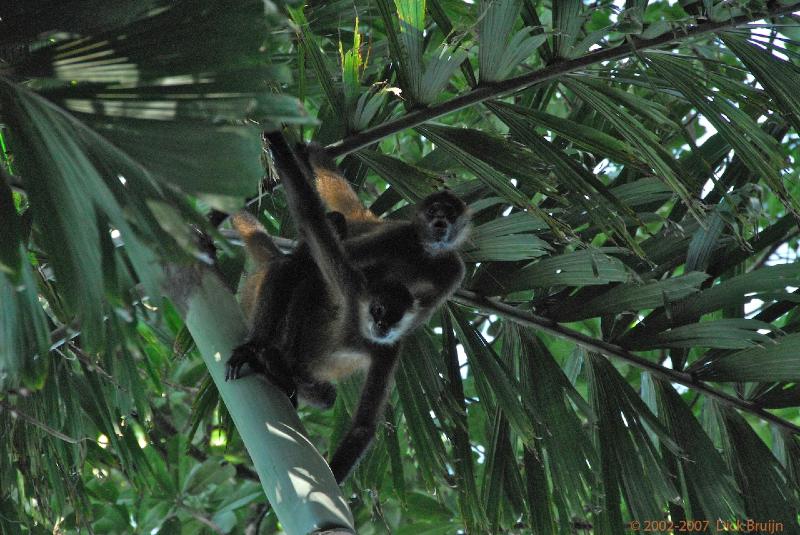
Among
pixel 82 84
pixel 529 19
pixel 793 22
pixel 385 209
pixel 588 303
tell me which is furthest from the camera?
pixel 385 209

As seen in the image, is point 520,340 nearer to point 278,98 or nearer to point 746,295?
point 746,295

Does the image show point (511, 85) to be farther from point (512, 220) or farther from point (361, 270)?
point (361, 270)

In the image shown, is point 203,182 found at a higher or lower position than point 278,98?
lower

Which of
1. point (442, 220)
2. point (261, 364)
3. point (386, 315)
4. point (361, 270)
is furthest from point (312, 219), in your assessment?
point (442, 220)

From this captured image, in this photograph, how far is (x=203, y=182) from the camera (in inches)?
65.0

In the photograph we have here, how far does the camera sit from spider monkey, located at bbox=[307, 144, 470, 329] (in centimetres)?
374

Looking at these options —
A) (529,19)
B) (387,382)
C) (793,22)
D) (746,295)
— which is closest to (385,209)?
(387,382)

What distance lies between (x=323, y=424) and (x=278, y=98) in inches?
159

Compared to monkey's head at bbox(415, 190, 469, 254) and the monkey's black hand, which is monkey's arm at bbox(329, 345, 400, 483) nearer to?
monkey's head at bbox(415, 190, 469, 254)

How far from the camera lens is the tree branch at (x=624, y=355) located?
3.36 metres

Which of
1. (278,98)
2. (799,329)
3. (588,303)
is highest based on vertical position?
(278,98)

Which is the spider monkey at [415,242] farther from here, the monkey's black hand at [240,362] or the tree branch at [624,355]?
the monkey's black hand at [240,362]

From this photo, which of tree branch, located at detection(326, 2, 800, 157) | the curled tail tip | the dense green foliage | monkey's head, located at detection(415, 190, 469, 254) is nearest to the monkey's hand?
the dense green foliage

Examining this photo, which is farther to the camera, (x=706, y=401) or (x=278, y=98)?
(x=706, y=401)
